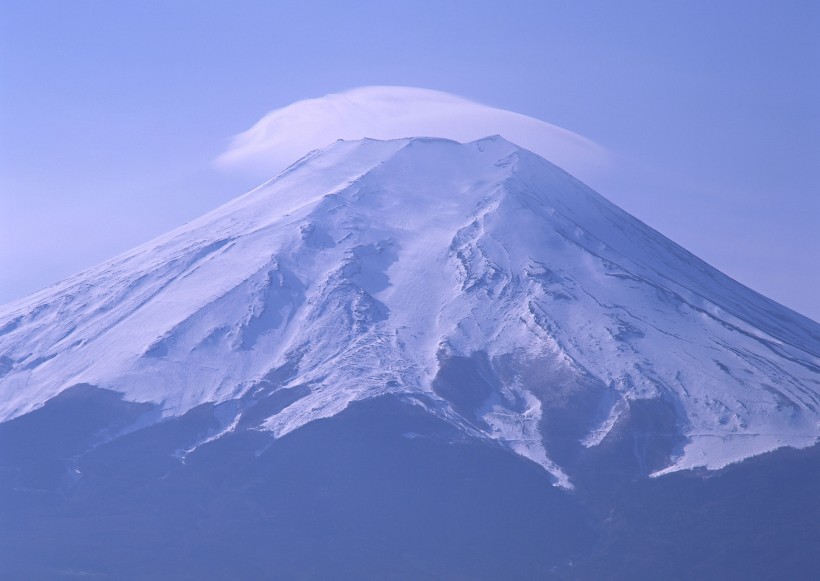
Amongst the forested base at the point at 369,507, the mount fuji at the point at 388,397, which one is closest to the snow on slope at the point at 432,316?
the mount fuji at the point at 388,397

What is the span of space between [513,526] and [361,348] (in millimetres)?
18303

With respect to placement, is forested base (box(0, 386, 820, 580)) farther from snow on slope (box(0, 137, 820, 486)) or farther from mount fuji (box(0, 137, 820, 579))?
snow on slope (box(0, 137, 820, 486))

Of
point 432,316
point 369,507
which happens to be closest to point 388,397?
point 369,507

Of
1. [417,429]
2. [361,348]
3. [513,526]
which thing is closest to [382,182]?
[361,348]

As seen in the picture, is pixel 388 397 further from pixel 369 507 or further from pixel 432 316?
pixel 432 316

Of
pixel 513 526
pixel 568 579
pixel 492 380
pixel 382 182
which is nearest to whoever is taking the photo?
pixel 568 579

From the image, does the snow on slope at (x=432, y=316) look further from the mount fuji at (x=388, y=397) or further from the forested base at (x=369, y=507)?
the forested base at (x=369, y=507)

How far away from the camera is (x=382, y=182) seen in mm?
105875

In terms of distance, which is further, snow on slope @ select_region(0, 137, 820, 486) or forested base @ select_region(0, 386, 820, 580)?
snow on slope @ select_region(0, 137, 820, 486)

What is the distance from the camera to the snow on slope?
77312 millimetres

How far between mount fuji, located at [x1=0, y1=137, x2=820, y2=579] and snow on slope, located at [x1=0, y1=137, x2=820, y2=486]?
0.66 ft

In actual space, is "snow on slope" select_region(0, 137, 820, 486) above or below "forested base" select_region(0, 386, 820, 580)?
above

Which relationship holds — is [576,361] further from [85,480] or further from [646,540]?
[85,480]

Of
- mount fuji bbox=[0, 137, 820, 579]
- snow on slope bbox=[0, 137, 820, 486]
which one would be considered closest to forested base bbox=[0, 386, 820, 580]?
mount fuji bbox=[0, 137, 820, 579]
